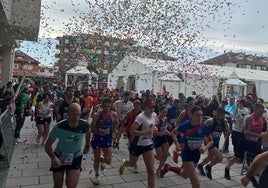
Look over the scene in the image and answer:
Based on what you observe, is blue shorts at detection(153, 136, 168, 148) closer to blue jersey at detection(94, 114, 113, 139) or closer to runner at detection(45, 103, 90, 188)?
blue jersey at detection(94, 114, 113, 139)

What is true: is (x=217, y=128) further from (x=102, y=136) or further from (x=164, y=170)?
(x=102, y=136)

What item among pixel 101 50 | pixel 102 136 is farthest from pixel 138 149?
pixel 101 50

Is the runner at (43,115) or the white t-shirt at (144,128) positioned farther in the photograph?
the runner at (43,115)

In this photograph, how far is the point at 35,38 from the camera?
15.7 meters

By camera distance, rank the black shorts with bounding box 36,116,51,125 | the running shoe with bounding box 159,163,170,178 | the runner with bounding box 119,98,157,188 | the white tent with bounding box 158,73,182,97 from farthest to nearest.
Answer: the white tent with bounding box 158,73,182,97
the black shorts with bounding box 36,116,51,125
the running shoe with bounding box 159,163,170,178
the runner with bounding box 119,98,157,188

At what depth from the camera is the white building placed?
1962 cm

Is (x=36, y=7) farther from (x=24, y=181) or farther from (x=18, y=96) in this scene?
(x=24, y=181)

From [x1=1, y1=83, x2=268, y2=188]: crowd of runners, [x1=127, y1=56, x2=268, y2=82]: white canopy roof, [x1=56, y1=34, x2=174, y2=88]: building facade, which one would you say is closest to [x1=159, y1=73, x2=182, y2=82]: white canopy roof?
[x1=127, y1=56, x2=268, y2=82]: white canopy roof

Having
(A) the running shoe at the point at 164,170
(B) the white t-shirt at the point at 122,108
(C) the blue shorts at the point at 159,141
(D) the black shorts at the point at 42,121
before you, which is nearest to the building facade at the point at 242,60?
(B) the white t-shirt at the point at 122,108

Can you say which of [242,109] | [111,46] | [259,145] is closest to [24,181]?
[259,145]

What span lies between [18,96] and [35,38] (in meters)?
7.88

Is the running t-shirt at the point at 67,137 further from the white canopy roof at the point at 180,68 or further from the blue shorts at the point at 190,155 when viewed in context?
the white canopy roof at the point at 180,68

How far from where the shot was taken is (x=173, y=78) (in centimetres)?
1875

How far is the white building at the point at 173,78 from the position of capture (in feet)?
64.4
